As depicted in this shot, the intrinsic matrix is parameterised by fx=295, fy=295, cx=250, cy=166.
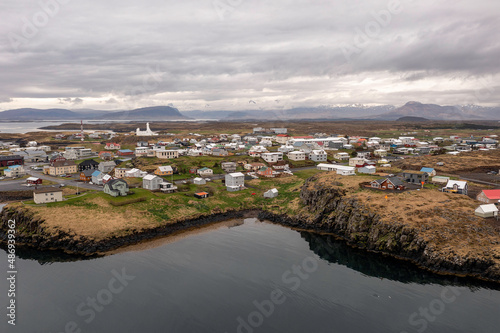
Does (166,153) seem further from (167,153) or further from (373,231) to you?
(373,231)

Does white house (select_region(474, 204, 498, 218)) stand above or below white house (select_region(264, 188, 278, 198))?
above

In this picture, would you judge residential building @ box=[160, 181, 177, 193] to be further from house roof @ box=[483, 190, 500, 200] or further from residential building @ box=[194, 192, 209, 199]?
house roof @ box=[483, 190, 500, 200]

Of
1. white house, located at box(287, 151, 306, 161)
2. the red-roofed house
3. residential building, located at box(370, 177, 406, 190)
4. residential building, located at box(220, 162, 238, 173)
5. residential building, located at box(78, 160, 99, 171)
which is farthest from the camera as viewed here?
white house, located at box(287, 151, 306, 161)

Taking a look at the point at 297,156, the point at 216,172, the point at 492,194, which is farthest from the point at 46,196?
the point at 492,194

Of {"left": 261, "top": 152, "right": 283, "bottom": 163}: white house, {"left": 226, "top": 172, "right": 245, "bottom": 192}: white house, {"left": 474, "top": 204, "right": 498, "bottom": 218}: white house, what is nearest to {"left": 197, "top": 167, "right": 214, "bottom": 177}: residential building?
{"left": 226, "top": 172, "right": 245, "bottom": 192}: white house

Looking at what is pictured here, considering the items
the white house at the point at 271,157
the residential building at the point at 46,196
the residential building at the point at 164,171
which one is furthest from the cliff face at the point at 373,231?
the residential building at the point at 46,196

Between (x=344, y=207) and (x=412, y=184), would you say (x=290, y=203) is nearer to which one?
(x=344, y=207)
